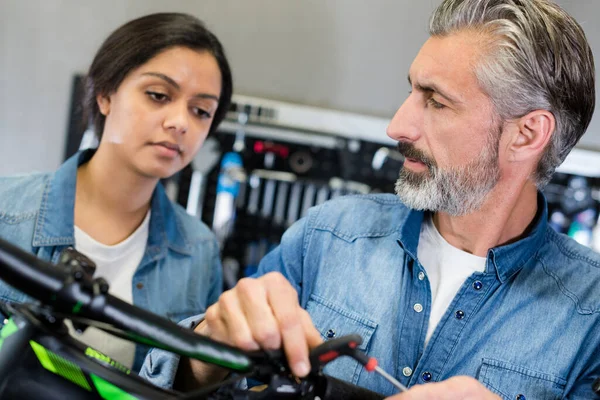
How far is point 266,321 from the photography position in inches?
34.6

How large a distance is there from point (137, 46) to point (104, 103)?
0.19 m

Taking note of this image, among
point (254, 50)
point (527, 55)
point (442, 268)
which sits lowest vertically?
point (442, 268)

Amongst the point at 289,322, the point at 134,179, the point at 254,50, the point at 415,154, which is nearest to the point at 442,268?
the point at 415,154

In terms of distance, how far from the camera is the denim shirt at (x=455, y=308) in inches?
47.1

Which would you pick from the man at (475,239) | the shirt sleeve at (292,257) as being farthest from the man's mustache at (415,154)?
the shirt sleeve at (292,257)

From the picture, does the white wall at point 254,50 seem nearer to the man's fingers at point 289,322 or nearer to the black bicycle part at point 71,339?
the man's fingers at point 289,322

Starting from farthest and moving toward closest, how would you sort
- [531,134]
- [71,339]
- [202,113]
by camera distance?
[202,113]
[531,134]
[71,339]

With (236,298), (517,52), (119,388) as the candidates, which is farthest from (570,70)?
(119,388)

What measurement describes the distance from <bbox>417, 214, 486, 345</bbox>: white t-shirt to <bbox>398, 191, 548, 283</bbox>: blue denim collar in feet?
0.11

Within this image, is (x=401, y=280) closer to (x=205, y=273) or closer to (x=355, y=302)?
(x=355, y=302)

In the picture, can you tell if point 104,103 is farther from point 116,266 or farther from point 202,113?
point 116,266

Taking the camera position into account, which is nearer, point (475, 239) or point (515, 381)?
point (515, 381)

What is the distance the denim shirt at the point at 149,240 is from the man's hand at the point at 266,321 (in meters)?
0.84

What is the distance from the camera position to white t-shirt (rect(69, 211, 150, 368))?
5.48 ft
